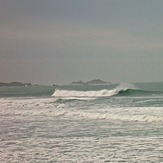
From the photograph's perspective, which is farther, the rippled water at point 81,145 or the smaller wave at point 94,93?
the smaller wave at point 94,93

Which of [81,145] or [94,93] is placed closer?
[81,145]

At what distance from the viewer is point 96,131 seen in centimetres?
1469

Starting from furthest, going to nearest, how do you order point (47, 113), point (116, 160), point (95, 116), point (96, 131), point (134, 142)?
point (47, 113)
point (95, 116)
point (96, 131)
point (134, 142)
point (116, 160)

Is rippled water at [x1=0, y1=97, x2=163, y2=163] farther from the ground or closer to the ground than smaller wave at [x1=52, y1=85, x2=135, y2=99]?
closer to the ground

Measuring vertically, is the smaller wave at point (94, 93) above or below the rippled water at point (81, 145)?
above

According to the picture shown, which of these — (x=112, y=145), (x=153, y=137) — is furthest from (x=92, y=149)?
(x=153, y=137)

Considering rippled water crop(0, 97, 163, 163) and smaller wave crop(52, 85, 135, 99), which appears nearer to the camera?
rippled water crop(0, 97, 163, 163)

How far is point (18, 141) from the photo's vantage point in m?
12.5

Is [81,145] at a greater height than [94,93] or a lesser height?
lesser

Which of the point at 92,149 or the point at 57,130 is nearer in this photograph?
the point at 92,149

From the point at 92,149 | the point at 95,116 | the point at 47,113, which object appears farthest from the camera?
the point at 47,113

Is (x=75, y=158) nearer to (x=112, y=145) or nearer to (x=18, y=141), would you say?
(x=112, y=145)

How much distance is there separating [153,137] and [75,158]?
3902mm

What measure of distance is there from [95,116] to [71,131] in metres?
7.11
